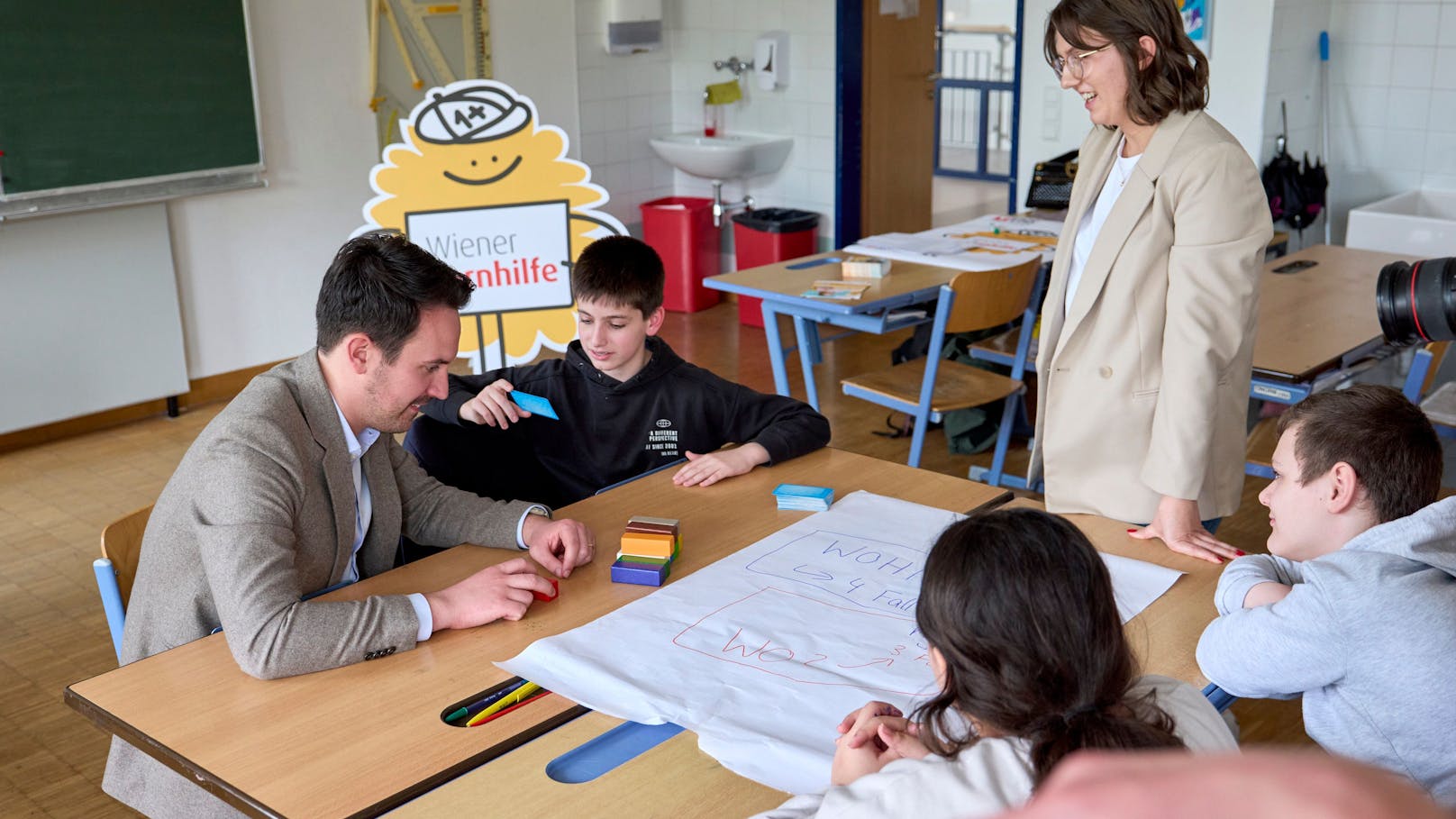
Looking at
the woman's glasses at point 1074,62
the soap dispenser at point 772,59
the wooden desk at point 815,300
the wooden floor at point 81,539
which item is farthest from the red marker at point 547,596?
the soap dispenser at point 772,59

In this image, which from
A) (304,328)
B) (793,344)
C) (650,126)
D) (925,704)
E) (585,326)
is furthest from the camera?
(650,126)

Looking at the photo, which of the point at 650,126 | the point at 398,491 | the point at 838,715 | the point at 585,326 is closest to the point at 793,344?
the point at 650,126

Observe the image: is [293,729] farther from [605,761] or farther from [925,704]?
[925,704]

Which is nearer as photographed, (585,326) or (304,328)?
(585,326)

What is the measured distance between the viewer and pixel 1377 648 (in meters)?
1.35

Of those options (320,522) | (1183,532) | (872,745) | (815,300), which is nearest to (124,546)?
(320,522)

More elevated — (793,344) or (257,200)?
(257,200)

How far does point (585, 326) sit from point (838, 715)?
122cm

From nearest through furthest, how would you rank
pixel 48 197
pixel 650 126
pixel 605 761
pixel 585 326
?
pixel 605 761, pixel 585 326, pixel 48 197, pixel 650 126

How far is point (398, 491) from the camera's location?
204 cm

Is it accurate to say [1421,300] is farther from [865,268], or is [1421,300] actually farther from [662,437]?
[865,268]

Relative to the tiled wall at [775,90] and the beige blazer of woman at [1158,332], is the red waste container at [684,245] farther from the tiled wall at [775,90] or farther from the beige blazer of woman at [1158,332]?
the beige blazer of woman at [1158,332]

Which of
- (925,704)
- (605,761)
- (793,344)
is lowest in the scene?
(793,344)

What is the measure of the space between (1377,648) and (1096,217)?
101 cm
